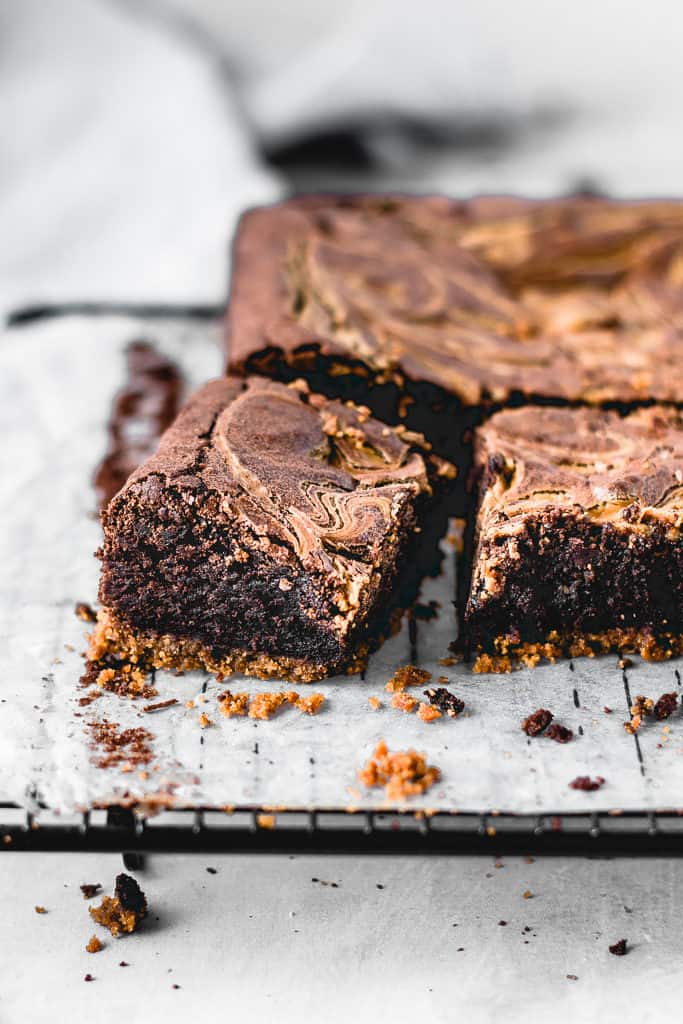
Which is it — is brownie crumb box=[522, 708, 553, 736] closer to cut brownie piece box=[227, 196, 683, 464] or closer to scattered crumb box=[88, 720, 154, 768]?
scattered crumb box=[88, 720, 154, 768]

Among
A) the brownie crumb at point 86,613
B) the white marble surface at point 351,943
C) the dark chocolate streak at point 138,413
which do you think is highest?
the dark chocolate streak at point 138,413

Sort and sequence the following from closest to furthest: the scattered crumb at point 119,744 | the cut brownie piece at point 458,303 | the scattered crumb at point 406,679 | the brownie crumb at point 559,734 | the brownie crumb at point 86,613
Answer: the scattered crumb at point 119,744
the brownie crumb at point 559,734
the scattered crumb at point 406,679
the brownie crumb at point 86,613
the cut brownie piece at point 458,303

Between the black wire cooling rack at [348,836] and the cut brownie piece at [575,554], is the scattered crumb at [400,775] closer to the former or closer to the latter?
the black wire cooling rack at [348,836]

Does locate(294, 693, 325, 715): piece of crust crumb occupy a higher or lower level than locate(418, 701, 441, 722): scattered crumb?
higher

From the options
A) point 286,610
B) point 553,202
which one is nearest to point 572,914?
point 286,610

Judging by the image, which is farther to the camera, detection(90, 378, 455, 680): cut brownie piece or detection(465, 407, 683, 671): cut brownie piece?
detection(465, 407, 683, 671): cut brownie piece

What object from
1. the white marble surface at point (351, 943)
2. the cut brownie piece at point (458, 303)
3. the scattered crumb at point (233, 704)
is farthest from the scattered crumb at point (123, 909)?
the cut brownie piece at point (458, 303)

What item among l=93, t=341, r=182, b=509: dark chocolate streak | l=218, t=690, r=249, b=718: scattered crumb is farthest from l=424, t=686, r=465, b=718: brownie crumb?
l=93, t=341, r=182, b=509: dark chocolate streak
